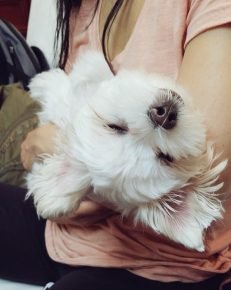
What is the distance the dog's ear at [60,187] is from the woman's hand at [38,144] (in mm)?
163

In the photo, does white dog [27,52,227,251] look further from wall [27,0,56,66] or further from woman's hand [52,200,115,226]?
wall [27,0,56,66]

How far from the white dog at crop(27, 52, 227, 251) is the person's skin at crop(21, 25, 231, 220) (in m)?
0.04

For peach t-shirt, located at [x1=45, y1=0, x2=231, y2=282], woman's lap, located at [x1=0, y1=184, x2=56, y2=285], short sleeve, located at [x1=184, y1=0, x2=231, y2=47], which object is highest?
short sleeve, located at [x1=184, y1=0, x2=231, y2=47]

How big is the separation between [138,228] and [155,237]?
37 millimetres

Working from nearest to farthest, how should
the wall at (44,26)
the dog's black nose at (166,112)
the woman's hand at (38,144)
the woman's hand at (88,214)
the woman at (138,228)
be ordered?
the dog's black nose at (166,112) → the woman at (138,228) → the woman's hand at (88,214) → the woman's hand at (38,144) → the wall at (44,26)

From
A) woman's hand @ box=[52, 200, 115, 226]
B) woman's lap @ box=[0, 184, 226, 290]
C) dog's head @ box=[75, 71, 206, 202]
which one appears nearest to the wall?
woman's lap @ box=[0, 184, 226, 290]

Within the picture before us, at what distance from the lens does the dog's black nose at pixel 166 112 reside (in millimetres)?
790

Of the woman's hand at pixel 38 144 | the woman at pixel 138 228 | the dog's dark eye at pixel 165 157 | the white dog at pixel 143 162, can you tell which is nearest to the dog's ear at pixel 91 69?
the woman at pixel 138 228

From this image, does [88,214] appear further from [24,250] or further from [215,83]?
[215,83]

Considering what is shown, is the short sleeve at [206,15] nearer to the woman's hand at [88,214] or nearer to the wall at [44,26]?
the woman's hand at [88,214]

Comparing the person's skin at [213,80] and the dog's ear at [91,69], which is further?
the dog's ear at [91,69]

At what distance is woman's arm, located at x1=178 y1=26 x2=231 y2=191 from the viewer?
88cm

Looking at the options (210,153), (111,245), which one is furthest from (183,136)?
(111,245)

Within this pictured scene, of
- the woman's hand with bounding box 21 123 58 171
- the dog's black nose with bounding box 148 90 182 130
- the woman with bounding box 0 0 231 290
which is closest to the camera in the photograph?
the dog's black nose with bounding box 148 90 182 130
